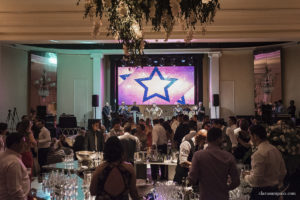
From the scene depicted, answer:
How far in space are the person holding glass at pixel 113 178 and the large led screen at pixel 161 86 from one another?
52.5 feet

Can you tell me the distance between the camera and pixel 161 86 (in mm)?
18781

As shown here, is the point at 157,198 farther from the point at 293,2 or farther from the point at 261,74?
the point at 261,74

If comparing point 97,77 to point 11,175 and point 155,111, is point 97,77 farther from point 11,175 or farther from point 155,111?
point 11,175

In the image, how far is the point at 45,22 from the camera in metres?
9.34

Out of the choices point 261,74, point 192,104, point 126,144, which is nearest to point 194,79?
point 192,104

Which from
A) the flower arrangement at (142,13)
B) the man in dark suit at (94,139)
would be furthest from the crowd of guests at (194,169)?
the man in dark suit at (94,139)

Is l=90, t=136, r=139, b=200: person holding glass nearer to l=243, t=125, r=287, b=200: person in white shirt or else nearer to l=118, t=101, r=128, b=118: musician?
l=243, t=125, r=287, b=200: person in white shirt

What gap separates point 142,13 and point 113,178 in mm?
2114

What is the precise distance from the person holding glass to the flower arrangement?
1.42 metres

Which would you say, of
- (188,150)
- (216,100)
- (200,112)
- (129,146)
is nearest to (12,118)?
(200,112)

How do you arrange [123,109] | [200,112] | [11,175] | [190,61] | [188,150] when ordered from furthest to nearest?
1. [190,61]
2. [123,109]
3. [200,112]
4. [188,150]
5. [11,175]

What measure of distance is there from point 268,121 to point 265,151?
619cm

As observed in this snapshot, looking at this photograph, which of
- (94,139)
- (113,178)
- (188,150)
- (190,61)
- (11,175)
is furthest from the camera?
(190,61)

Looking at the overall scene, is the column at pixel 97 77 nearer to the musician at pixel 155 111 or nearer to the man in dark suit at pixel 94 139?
the musician at pixel 155 111
